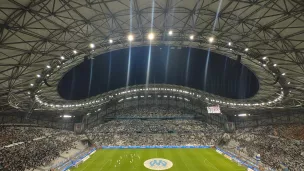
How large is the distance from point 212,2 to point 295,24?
9616 mm

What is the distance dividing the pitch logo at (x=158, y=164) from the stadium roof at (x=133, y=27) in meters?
23.2

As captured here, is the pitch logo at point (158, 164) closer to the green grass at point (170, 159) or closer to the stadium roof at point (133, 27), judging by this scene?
the green grass at point (170, 159)

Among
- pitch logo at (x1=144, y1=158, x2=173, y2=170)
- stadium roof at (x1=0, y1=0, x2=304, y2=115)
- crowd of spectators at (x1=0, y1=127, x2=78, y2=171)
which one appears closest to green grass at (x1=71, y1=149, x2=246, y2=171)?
pitch logo at (x1=144, y1=158, x2=173, y2=170)

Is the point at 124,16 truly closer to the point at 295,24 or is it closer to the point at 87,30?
the point at 87,30

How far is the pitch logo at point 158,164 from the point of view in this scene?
37.2 m

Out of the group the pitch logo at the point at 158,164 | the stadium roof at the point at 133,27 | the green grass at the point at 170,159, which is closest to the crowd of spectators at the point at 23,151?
the green grass at the point at 170,159

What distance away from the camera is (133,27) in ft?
92.3

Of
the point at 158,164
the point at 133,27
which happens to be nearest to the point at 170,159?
the point at 158,164

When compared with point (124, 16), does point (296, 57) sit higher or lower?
lower

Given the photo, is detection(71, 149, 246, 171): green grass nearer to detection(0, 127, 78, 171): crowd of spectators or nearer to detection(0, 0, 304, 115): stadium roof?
detection(0, 127, 78, 171): crowd of spectators

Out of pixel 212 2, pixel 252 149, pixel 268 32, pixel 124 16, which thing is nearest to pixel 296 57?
pixel 268 32

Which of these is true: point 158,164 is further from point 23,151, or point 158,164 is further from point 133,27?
point 23,151

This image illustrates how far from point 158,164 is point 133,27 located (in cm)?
2653

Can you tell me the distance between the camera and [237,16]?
80.8ft
